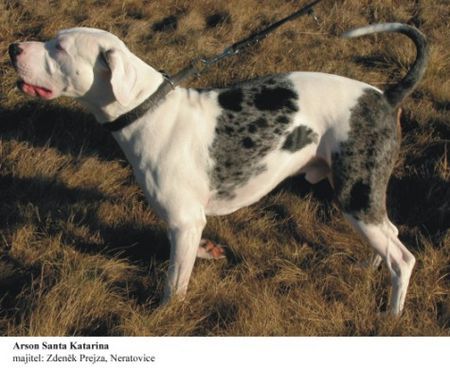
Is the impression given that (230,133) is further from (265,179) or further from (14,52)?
(14,52)

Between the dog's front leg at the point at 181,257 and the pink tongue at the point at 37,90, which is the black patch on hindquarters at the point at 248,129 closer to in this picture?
the dog's front leg at the point at 181,257

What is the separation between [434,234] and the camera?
479 centimetres

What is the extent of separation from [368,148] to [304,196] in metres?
1.37

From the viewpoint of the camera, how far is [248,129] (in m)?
4.02

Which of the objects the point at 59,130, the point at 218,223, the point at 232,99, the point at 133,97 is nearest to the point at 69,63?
the point at 133,97

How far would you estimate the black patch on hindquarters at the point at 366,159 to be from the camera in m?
3.97

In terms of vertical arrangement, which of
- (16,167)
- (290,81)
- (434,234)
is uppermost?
(290,81)

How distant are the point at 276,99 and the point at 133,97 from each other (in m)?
0.89

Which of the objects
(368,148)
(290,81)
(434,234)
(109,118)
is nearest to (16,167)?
(109,118)

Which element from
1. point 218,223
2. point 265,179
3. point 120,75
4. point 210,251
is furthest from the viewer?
point 218,223

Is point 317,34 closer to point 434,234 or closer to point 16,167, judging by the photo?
point 434,234

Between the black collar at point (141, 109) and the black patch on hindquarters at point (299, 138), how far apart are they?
0.81 m

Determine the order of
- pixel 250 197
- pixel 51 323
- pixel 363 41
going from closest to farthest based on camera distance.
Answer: pixel 51 323 < pixel 250 197 < pixel 363 41

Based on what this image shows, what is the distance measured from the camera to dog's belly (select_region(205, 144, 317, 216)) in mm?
4086
